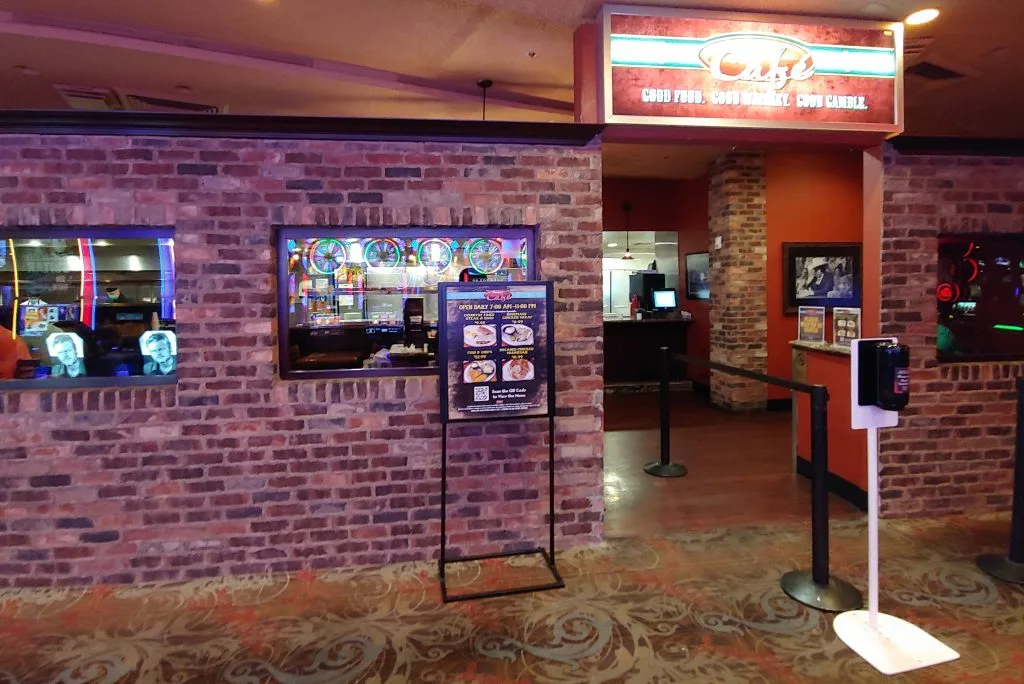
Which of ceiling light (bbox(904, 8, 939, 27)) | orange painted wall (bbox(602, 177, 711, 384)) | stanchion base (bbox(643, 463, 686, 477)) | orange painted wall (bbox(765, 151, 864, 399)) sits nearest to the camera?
ceiling light (bbox(904, 8, 939, 27))

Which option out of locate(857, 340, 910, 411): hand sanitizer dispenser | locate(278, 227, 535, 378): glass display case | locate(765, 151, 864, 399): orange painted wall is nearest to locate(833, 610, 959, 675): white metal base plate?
locate(857, 340, 910, 411): hand sanitizer dispenser

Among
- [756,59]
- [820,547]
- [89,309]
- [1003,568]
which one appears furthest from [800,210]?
[89,309]

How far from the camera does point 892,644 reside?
271 cm

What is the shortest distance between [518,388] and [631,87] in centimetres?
180

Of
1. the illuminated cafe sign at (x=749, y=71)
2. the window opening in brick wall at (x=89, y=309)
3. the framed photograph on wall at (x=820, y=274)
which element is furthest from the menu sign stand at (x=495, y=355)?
the framed photograph on wall at (x=820, y=274)

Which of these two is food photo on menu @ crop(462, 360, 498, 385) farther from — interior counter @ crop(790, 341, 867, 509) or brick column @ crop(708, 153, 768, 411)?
brick column @ crop(708, 153, 768, 411)

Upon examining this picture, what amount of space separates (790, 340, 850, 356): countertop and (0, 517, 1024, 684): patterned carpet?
1381 mm

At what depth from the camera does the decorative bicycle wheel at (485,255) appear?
3.80 meters

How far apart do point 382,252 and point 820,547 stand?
9.49ft

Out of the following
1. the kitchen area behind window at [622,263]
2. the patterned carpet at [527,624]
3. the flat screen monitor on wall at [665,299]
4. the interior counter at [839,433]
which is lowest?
the patterned carpet at [527,624]

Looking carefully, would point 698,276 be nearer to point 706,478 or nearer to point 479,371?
point 706,478

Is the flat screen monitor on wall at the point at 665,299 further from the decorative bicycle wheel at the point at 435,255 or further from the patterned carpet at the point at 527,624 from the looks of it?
the decorative bicycle wheel at the point at 435,255

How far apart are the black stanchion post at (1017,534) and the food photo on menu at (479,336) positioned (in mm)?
2785

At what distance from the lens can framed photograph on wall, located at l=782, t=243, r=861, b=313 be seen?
7.93 metres
